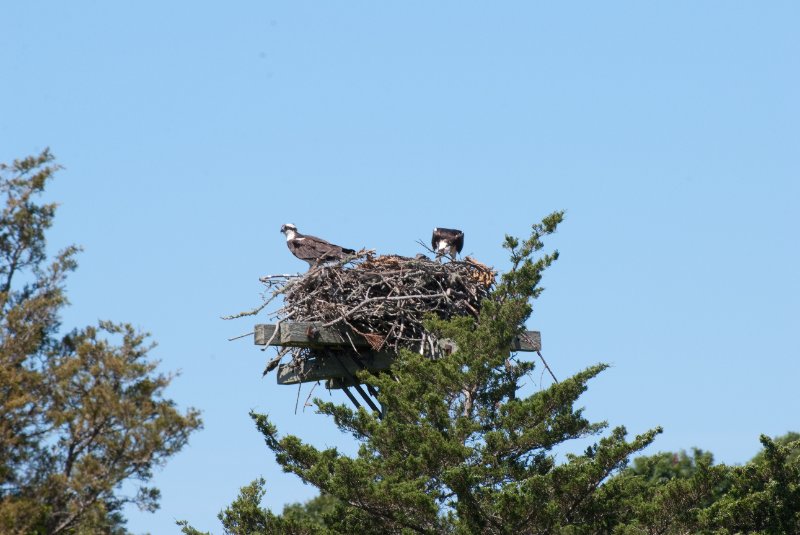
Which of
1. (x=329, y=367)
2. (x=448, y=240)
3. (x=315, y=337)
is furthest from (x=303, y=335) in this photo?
(x=448, y=240)

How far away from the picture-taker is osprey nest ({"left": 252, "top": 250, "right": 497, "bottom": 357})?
1608cm

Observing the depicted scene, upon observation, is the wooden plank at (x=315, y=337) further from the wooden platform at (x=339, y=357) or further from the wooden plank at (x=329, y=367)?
the wooden plank at (x=329, y=367)

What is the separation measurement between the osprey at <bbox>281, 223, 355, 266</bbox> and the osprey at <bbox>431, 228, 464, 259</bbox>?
1575 mm

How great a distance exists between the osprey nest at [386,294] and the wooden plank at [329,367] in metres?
0.21

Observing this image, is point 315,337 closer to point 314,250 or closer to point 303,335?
point 303,335

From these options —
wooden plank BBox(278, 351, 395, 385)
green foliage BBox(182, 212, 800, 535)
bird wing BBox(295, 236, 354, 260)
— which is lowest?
green foliage BBox(182, 212, 800, 535)

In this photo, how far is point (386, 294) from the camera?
16.6 meters

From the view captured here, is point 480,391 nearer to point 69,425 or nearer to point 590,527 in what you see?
point 590,527

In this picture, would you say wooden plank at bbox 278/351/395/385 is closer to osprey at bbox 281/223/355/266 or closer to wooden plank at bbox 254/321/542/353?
wooden plank at bbox 254/321/542/353

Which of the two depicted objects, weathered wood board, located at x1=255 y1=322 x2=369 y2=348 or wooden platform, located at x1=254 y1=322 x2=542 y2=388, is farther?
wooden platform, located at x1=254 y1=322 x2=542 y2=388

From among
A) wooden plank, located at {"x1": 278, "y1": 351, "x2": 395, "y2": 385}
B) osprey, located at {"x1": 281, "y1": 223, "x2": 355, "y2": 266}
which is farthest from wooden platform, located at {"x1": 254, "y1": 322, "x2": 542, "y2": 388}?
osprey, located at {"x1": 281, "y1": 223, "x2": 355, "y2": 266}

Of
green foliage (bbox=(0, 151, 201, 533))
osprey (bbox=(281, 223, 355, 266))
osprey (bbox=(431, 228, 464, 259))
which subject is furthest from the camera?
osprey (bbox=(431, 228, 464, 259))

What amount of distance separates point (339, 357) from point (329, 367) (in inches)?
6.5

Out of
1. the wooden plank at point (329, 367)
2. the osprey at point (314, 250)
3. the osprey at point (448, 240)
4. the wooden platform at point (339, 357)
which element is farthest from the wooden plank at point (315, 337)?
the osprey at point (448, 240)
